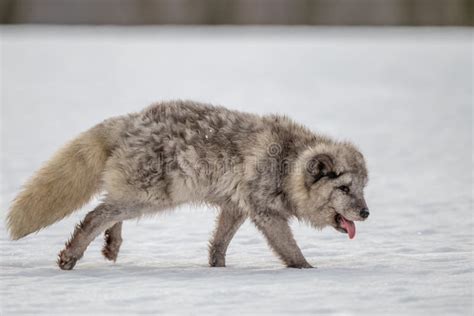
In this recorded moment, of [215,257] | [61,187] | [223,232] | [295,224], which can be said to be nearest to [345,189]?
[223,232]

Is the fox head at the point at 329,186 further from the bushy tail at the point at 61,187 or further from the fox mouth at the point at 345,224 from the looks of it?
the bushy tail at the point at 61,187

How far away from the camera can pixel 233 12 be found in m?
47.0

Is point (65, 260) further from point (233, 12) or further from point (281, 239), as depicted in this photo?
point (233, 12)

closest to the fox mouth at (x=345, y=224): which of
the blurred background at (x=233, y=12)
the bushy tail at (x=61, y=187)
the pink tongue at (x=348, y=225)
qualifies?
the pink tongue at (x=348, y=225)

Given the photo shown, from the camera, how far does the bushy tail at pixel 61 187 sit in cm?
707

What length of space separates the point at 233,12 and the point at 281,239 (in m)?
40.6

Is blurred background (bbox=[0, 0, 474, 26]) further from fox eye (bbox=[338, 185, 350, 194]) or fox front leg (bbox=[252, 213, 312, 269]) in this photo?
fox front leg (bbox=[252, 213, 312, 269])

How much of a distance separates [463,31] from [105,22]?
1754 centimetres

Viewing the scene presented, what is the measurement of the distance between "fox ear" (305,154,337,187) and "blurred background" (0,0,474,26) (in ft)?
127

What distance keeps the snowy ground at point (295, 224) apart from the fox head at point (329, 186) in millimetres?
409

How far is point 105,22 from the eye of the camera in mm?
47406

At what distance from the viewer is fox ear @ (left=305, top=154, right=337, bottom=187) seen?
7.20m

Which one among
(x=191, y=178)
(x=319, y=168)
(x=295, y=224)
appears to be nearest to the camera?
(x=191, y=178)

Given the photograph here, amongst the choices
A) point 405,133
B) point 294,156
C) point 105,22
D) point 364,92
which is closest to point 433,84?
point 364,92
